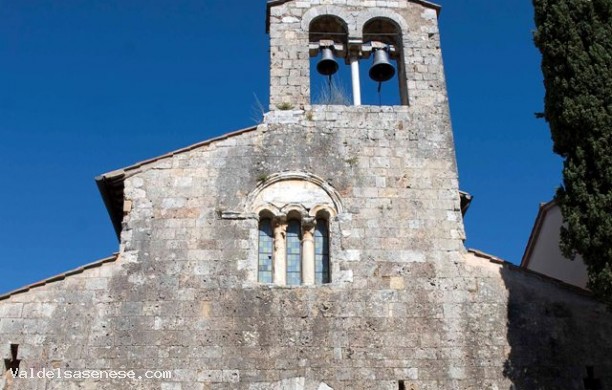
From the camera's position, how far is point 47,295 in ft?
33.6

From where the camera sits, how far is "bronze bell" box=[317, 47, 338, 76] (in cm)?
1341

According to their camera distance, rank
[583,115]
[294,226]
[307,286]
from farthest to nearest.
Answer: [294,226] → [307,286] → [583,115]

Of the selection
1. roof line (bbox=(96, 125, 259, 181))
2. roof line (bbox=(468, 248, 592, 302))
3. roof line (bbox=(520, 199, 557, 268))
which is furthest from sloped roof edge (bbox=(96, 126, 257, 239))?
roof line (bbox=(520, 199, 557, 268))

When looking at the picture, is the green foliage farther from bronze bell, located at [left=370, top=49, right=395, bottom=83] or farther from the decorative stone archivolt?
the decorative stone archivolt

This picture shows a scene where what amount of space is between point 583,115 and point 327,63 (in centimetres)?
488

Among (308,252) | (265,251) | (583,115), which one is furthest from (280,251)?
(583,115)

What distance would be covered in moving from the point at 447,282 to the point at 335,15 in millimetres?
5384

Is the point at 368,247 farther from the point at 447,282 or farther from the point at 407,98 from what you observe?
the point at 407,98

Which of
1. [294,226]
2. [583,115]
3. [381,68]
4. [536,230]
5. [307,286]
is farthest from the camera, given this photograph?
[536,230]

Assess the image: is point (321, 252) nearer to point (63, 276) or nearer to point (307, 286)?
point (307, 286)

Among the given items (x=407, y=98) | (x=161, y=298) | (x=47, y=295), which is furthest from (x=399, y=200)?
(x=47, y=295)

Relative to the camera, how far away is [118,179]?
11.5 metres

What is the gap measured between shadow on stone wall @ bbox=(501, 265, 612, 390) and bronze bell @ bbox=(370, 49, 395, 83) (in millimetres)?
4292

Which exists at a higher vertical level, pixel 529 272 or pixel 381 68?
pixel 381 68
